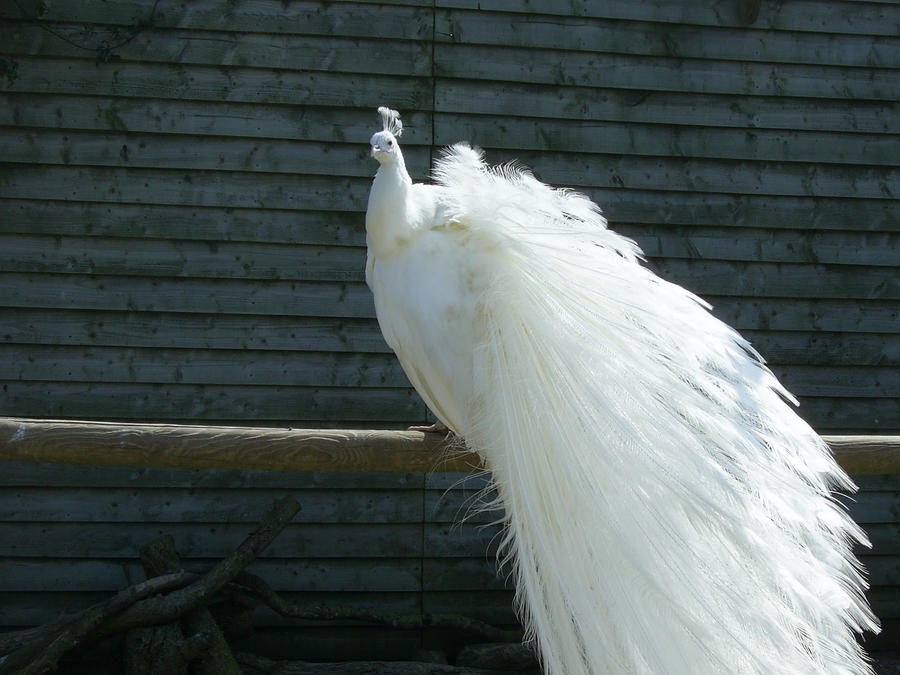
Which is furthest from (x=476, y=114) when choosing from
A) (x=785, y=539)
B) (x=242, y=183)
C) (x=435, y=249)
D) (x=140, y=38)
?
(x=785, y=539)

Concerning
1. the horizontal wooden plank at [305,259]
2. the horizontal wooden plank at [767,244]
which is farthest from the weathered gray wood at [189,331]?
the horizontal wooden plank at [767,244]

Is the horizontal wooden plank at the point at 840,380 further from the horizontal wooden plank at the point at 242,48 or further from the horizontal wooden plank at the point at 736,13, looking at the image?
the horizontal wooden plank at the point at 242,48

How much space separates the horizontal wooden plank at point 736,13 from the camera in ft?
16.6

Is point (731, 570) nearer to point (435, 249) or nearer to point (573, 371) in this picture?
point (573, 371)

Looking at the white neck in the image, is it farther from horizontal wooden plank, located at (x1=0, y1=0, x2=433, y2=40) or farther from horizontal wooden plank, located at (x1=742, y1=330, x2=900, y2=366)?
horizontal wooden plank, located at (x1=742, y1=330, x2=900, y2=366)

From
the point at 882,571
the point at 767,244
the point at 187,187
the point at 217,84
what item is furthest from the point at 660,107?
the point at 882,571

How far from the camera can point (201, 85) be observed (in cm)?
491

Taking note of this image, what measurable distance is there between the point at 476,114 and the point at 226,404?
7.33 ft

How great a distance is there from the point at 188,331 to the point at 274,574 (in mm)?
1516

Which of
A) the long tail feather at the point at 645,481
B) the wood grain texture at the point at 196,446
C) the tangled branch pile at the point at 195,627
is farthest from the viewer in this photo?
the tangled branch pile at the point at 195,627

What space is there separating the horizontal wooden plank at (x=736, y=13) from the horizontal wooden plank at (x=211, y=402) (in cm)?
239

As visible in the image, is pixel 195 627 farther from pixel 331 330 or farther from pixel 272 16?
pixel 272 16

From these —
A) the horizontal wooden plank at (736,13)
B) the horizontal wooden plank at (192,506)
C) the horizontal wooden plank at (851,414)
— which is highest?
the horizontal wooden plank at (736,13)

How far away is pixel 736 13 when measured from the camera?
5.16 m
